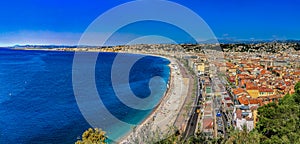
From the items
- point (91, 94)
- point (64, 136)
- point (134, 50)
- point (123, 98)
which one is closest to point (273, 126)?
point (64, 136)

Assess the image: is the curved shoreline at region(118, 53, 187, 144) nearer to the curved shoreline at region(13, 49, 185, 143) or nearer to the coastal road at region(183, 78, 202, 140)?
the curved shoreline at region(13, 49, 185, 143)

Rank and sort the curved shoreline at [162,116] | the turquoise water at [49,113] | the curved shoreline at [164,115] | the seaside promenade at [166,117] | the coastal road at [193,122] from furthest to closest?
the turquoise water at [49,113] → the curved shoreline at [162,116] → the curved shoreline at [164,115] → the coastal road at [193,122] → the seaside promenade at [166,117]

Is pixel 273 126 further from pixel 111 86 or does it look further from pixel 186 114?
pixel 111 86

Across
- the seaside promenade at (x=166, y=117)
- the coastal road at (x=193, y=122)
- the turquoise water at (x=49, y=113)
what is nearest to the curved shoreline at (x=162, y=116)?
the seaside promenade at (x=166, y=117)

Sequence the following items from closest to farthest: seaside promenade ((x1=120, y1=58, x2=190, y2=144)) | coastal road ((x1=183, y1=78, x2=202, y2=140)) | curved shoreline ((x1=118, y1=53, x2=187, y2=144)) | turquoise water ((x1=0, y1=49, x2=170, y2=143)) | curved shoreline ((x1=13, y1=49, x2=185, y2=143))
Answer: seaside promenade ((x1=120, y1=58, x2=190, y2=144)) < coastal road ((x1=183, y1=78, x2=202, y2=140)) < curved shoreline ((x1=118, y1=53, x2=187, y2=144)) < curved shoreline ((x1=13, y1=49, x2=185, y2=143)) < turquoise water ((x1=0, y1=49, x2=170, y2=143))

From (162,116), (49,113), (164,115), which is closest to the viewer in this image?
(162,116)

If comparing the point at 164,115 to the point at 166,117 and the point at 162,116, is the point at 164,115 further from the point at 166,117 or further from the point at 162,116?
the point at 166,117

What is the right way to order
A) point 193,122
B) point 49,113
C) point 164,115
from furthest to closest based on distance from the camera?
point 49,113, point 164,115, point 193,122

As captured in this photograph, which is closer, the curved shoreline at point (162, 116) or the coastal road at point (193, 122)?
the coastal road at point (193, 122)

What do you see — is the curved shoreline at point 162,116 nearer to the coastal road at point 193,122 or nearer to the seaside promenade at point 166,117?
the seaside promenade at point 166,117

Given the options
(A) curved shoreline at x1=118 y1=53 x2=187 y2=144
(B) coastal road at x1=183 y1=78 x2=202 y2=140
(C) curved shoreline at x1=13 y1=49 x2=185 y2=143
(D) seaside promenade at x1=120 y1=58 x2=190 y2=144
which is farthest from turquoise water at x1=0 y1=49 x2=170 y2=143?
(B) coastal road at x1=183 y1=78 x2=202 y2=140

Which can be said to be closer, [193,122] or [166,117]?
[193,122]

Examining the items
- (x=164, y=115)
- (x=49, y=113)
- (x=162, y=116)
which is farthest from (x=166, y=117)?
(x=49, y=113)
